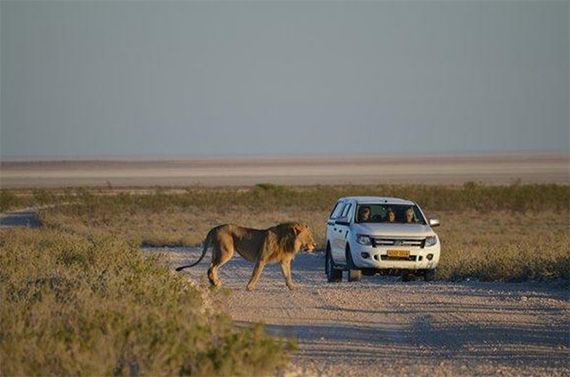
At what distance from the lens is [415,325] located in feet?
56.0

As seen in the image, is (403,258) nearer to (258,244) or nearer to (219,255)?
(258,244)

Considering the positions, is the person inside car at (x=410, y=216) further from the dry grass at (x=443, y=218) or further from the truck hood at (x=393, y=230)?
the dry grass at (x=443, y=218)

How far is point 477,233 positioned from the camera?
42719 mm

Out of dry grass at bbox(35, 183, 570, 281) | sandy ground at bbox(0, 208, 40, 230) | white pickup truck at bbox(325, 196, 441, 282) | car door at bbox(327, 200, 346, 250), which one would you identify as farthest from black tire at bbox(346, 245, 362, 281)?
sandy ground at bbox(0, 208, 40, 230)

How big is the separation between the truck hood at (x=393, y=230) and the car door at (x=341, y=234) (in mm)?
483

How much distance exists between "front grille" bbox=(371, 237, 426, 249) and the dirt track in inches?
29.7

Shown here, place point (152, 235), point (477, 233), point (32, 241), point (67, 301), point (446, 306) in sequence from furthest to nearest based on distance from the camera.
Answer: point (477, 233)
point (152, 235)
point (32, 241)
point (446, 306)
point (67, 301)

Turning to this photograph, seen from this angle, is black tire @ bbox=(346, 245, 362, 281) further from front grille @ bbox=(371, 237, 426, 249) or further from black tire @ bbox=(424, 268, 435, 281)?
black tire @ bbox=(424, 268, 435, 281)

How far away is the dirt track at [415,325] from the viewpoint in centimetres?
1383

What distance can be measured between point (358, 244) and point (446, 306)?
4.00 m

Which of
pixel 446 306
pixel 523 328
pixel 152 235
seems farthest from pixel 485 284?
pixel 152 235

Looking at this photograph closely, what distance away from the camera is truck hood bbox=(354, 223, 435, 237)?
22875 mm

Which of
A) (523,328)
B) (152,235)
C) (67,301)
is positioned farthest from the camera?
(152,235)

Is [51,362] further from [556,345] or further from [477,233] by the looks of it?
[477,233]
